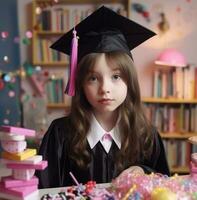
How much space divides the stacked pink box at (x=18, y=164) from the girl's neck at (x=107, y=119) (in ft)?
1.26

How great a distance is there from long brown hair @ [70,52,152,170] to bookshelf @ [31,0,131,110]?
208 centimetres

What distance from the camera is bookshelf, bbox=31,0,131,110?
3.08 meters

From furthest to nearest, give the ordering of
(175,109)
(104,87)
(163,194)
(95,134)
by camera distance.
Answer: (175,109) → (95,134) → (104,87) → (163,194)

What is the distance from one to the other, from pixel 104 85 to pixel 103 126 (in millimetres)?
207

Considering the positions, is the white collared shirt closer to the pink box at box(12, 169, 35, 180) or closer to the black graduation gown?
the black graduation gown

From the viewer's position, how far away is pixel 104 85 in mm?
916

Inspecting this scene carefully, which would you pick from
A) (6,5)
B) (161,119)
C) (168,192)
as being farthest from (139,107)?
(6,5)

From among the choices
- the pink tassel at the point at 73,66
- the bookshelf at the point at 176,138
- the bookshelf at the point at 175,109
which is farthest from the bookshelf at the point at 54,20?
the pink tassel at the point at 73,66

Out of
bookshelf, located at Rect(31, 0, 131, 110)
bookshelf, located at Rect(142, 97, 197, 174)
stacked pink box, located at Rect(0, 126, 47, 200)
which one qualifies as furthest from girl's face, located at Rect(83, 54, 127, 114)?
bookshelf, located at Rect(31, 0, 131, 110)

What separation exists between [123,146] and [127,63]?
27 centimetres

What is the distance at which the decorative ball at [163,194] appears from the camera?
64 cm

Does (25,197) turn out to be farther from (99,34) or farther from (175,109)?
(175,109)

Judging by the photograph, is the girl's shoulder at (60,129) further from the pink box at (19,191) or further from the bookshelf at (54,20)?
the bookshelf at (54,20)

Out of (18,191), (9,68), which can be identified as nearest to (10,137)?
(18,191)
